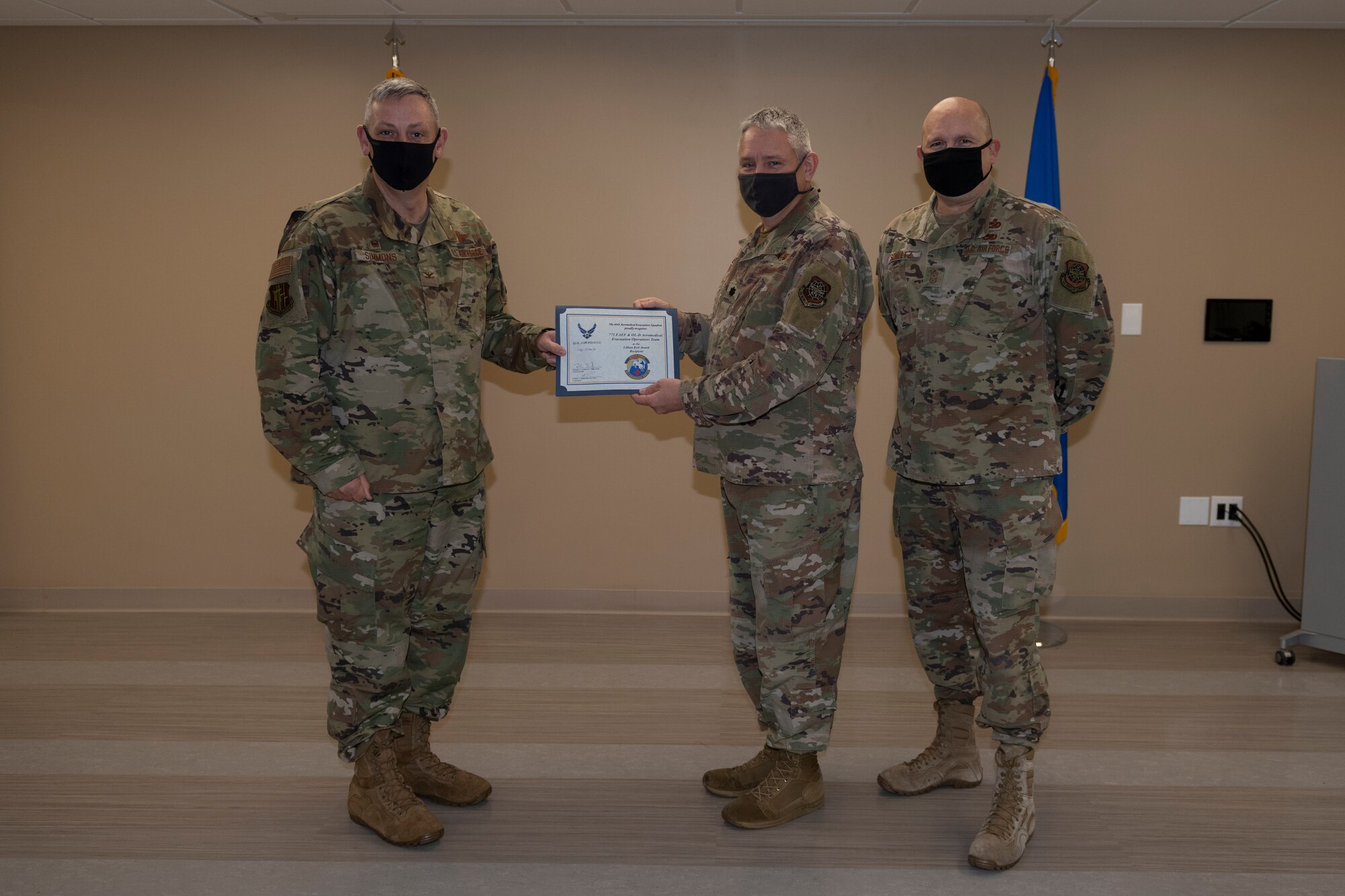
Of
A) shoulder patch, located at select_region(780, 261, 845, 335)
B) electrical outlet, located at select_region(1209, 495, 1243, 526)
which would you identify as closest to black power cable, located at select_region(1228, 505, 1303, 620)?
electrical outlet, located at select_region(1209, 495, 1243, 526)

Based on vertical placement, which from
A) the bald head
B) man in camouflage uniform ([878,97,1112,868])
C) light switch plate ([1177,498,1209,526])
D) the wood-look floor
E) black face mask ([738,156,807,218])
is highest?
the bald head

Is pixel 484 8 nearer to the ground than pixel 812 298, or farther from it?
farther from it

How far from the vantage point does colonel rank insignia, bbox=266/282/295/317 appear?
2527 mm

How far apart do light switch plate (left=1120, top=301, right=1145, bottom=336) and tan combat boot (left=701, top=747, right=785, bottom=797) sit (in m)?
2.85

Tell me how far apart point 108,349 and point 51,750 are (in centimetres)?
222

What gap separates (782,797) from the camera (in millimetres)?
2820

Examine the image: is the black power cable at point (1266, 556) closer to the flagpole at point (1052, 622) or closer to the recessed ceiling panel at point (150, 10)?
the flagpole at point (1052, 622)

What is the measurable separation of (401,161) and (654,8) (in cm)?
196

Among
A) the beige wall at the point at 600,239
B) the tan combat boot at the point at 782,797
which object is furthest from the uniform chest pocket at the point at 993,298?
the beige wall at the point at 600,239

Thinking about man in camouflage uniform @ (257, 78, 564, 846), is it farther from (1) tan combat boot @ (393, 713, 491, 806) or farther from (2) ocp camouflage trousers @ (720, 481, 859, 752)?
(2) ocp camouflage trousers @ (720, 481, 859, 752)

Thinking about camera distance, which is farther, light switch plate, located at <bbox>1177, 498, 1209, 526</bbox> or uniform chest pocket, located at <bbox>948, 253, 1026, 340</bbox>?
light switch plate, located at <bbox>1177, 498, 1209, 526</bbox>

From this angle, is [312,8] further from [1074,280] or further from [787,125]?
[1074,280]

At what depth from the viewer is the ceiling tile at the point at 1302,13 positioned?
392cm

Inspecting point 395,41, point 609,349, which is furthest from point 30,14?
point 609,349
